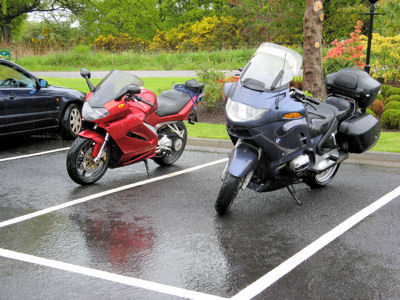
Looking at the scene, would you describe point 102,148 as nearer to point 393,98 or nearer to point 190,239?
point 190,239

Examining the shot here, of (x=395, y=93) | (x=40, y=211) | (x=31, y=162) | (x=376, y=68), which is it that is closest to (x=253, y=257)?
(x=40, y=211)

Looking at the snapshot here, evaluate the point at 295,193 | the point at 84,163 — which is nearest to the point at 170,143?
the point at 84,163

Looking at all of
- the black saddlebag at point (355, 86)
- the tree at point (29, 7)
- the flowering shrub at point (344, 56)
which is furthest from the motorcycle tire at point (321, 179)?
the tree at point (29, 7)

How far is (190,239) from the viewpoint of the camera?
15.6 ft

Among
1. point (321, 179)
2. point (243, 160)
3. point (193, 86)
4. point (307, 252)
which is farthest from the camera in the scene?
point (193, 86)

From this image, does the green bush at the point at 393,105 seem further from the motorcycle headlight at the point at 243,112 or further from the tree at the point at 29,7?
the tree at the point at 29,7

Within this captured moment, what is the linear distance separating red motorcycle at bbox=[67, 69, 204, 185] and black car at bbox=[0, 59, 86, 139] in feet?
8.57

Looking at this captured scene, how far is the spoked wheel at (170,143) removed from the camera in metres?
7.41

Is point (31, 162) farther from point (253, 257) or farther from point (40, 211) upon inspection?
point (253, 257)

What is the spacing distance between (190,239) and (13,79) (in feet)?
18.9

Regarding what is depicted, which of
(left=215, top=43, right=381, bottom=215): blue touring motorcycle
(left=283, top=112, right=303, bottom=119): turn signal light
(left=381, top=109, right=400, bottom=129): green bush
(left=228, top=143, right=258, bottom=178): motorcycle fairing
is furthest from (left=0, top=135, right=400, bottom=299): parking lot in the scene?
(left=381, top=109, right=400, bottom=129): green bush

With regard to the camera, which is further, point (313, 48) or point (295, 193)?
point (313, 48)

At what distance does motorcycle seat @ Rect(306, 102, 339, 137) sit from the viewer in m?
5.71

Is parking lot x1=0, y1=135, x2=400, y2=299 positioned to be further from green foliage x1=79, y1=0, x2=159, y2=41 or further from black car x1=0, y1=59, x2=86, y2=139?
green foliage x1=79, y1=0, x2=159, y2=41
